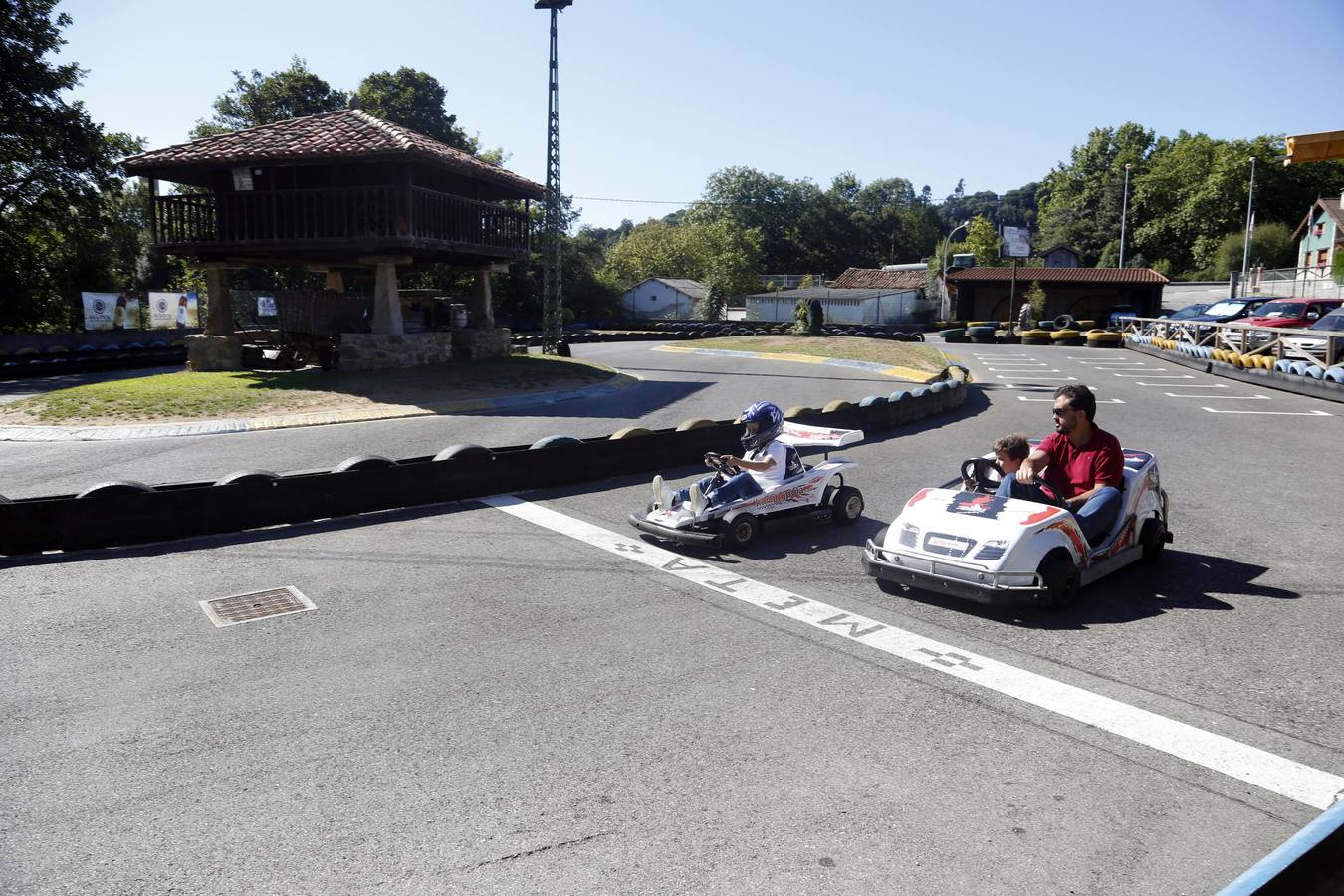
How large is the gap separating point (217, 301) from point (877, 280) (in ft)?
191

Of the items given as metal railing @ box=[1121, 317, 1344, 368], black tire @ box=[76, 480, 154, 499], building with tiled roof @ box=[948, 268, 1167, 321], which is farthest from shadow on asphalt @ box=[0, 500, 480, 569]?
building with tiled roof @ box=[948, 268, 1167, 321]

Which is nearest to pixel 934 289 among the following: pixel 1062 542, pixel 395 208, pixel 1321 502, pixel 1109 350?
pixel 1109 350

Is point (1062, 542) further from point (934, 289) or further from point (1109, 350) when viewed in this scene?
point (934, 289)

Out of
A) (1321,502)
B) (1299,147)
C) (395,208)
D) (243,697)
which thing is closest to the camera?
(243,697)

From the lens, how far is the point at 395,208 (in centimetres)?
2131

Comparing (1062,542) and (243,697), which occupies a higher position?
(1062,542)

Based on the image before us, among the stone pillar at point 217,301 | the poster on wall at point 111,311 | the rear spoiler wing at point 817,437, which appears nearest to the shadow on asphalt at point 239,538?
the rear spoiler wing at point 817,437

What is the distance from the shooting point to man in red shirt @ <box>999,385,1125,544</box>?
7168mm

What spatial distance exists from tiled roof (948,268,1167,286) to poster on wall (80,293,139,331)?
47.9 metres

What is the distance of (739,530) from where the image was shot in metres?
8.42

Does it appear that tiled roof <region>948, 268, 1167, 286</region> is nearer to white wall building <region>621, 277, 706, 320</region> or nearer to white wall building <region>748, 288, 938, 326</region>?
white wall building <region>748, 288, 938, 326</region>

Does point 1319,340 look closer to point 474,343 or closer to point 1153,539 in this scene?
point 1153,539

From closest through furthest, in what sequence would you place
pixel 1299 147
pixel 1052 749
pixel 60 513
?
1. pixel 1052 749
2. pixel 60 513
3. pixel 1299 147

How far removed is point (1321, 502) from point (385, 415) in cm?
1544
